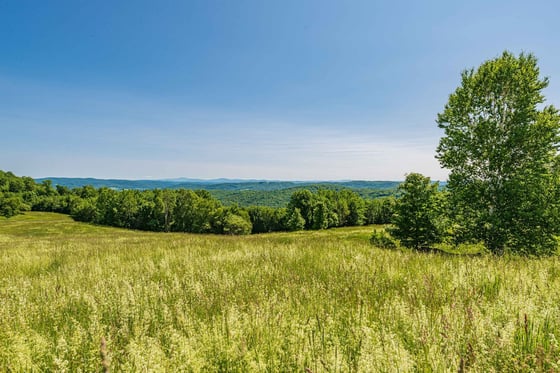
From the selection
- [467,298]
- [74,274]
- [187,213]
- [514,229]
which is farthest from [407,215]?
[187,213]

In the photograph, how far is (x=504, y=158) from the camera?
1400 centimetres

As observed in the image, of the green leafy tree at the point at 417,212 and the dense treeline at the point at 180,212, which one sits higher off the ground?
the green leafy tree at the point at 417,212

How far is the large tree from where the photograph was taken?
43.4 feet

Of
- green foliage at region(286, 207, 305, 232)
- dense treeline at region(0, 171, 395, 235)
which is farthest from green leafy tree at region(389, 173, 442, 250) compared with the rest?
dense treeline at region(0, 171, 395, 235)

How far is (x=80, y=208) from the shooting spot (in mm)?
100438

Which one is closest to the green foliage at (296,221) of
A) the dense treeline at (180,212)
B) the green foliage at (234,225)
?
the dense treeline at (180,212)

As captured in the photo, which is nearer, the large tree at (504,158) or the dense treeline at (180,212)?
the large tree at (504,158)

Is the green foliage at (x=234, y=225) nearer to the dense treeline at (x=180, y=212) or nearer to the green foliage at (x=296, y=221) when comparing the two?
the dense treeline at (x=180, y=212)

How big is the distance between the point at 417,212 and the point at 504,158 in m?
5.86

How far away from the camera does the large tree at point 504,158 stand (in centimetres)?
1323

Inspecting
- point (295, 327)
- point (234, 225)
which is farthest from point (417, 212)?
point (234, 225)

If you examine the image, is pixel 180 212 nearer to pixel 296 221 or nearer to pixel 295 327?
pixel 296 221

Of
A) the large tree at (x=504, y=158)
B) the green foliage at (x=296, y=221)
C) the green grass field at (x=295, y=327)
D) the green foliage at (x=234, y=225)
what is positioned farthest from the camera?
the green foliage at (x=296, y=221)

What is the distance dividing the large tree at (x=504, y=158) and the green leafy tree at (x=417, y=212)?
78.9 inches
